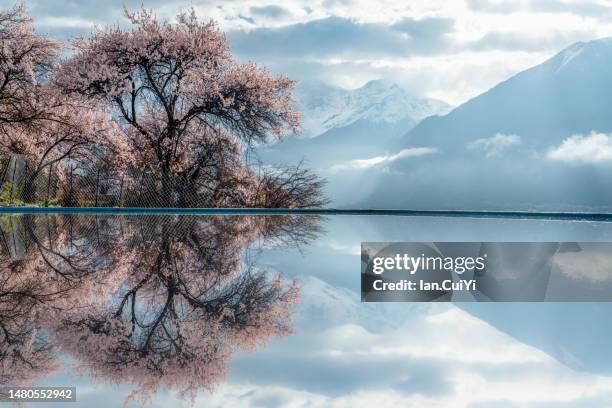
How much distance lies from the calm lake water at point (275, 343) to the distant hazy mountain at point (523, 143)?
83165 mm

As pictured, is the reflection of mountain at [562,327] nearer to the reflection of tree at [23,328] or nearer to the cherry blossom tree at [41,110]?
the reflection of tree at [23,328]

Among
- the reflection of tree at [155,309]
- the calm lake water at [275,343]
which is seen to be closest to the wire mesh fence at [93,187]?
the reflection of tree at [155,309]

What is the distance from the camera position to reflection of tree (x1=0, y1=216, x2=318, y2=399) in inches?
75.4

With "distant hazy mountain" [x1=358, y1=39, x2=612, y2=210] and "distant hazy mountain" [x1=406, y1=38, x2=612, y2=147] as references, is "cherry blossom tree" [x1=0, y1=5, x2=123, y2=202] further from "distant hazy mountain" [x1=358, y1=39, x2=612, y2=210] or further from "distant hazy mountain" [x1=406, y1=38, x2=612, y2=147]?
"distant hazy mountain" [x1=406, y1=38, x2=612, y2=147]

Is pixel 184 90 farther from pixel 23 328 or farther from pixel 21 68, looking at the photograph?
pixel 23 328

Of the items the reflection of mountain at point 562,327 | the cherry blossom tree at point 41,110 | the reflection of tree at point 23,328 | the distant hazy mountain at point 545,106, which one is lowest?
the reflection of mountain at point 562,327

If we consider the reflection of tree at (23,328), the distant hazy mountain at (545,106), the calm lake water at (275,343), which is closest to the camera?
the calm lake water at (275,343)

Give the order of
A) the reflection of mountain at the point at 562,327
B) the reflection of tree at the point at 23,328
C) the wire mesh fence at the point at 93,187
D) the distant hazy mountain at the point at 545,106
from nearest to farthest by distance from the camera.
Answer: the reflection of tree at the point at 23,328, the reflection of mountain at the point at 562,327, the wire mesh fence at the point at 93,187, the distant hazy mountain at the point at 545,106

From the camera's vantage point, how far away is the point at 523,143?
441ft

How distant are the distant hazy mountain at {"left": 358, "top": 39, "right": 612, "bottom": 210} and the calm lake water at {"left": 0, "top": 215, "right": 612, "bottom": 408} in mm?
83165

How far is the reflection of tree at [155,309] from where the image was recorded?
1916mm

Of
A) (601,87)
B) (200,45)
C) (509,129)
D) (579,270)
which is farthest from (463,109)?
(579,270)

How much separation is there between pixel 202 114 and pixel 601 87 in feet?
402

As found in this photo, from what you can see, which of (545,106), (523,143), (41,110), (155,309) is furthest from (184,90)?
(545,106)
